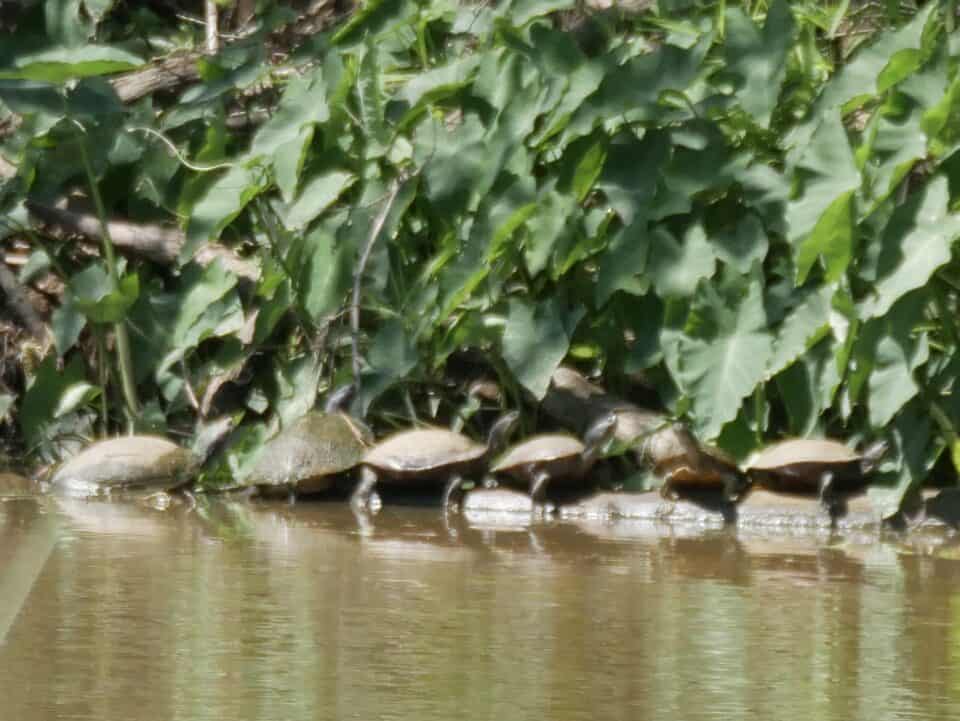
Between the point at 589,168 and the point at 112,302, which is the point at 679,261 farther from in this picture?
the point at 112,302

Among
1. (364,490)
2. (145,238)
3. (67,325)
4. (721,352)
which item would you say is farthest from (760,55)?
(67,325)

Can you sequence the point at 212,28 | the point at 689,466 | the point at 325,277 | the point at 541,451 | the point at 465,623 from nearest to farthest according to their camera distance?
the point at 465,623
the point at 689,466
the point at 541,451
the point at 325,277
the point at 212,28

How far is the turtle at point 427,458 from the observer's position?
545 centimetres

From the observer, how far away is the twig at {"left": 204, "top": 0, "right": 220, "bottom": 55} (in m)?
7.18

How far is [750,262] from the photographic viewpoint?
17.6 feet

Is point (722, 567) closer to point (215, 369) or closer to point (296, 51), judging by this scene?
point (215, 369)

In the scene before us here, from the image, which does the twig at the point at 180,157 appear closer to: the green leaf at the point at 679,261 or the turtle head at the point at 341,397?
the turtle head at the point at 341,397

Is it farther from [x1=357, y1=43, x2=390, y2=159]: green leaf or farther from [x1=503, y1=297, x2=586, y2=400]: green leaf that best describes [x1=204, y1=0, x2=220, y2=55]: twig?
[x1=503, y1=297, x2=586, y2=400]: green leaf

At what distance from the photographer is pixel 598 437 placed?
542cm

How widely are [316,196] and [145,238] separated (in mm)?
839

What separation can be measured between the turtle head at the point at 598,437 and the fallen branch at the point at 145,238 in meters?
1.49

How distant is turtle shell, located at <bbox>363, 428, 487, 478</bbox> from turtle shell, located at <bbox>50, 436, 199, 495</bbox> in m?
0.64

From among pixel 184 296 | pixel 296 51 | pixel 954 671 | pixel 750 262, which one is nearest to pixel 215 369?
pixel 184 296

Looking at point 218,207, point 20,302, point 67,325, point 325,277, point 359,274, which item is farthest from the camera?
point 20,302
